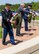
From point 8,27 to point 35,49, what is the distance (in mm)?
3381

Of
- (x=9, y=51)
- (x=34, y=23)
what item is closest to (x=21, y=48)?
(x=9, y=51)

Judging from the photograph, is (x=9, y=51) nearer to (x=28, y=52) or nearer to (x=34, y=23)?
(x=28, y=52)

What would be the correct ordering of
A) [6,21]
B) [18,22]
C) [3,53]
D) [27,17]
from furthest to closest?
[27,17]
[18,22]
[6,21]
[3,53]

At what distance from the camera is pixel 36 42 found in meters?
4.66

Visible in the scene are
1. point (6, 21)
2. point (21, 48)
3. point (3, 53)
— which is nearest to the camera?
point (3, 53)

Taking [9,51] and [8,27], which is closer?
[9,51]

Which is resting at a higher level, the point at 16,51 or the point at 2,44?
the point at 16,51

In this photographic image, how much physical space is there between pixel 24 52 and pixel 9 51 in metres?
0.56

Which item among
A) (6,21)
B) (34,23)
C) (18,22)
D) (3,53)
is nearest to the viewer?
(3,53)

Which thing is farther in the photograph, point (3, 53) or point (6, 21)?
point (6, 21)

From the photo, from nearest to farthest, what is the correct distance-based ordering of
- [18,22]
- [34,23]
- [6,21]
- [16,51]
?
[16,51] < [6,21] < [18,22] < [34,23]

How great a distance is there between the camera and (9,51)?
3.49 m

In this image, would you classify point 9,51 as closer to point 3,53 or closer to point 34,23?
point 3,53

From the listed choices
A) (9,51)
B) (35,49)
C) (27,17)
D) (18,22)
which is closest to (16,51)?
(9,51)
